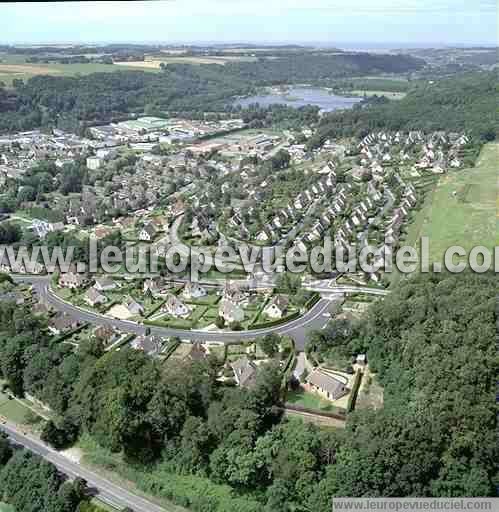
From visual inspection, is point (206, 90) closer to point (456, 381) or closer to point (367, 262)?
point (367, 262)

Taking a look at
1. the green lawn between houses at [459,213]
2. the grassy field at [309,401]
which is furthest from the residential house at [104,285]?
the green lawn between houses at [459,213]

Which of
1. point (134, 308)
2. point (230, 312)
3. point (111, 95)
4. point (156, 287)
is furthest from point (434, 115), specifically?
point (134, 308)

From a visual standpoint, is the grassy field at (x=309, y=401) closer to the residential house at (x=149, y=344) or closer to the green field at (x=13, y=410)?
the residential house at (x=149, y=344)

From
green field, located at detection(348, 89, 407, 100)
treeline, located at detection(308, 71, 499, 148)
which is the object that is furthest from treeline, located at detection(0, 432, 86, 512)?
green field, located at detection(348, 89, 407, 100)

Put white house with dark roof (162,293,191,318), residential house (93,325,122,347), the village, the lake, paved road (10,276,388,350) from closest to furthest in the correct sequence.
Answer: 1. the village
2. residential house (93,325,122,347)
3. paved road (10,276,388,350)
4. white house with dark roof (162,293,191,318)
5. the lake

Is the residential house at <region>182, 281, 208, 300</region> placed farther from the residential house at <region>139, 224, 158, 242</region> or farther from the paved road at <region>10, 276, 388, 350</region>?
the residential house at <region>139, 224, 158, 242</region>

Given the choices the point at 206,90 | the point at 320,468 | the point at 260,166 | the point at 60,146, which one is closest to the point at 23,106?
the point at 60,146
